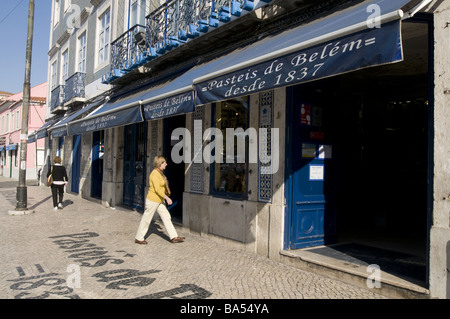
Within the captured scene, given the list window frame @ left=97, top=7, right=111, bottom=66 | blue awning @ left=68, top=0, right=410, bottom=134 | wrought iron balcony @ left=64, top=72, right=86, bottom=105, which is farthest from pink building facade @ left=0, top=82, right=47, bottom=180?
blue awning @ left=68, top=0, right=410, bottom=134

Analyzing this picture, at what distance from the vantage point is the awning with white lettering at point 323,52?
10.5 ft

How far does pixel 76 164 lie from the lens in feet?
51.3

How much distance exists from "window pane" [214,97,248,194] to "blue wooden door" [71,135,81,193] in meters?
9.93

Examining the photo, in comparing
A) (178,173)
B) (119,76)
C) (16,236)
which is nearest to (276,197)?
(178,173)

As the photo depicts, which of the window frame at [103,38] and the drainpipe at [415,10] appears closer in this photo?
the drainpipe at [415,10]

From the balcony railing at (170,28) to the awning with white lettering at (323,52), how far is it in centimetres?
151

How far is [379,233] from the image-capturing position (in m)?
6.90

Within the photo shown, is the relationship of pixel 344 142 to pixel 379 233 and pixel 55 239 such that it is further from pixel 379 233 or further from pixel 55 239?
pixel 55 239

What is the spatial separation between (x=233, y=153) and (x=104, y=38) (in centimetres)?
875

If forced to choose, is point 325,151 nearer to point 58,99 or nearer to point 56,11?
point 58,99

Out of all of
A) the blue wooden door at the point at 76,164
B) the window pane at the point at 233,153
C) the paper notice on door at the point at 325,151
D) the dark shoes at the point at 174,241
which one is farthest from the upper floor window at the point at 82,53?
the paper notice on door at the point at 325,151

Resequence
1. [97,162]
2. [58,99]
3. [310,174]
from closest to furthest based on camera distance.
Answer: [310,174], [97,162], [58,99]

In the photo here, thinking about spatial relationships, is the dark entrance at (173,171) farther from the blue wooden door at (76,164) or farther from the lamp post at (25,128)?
the blue wooden door at (76,164)

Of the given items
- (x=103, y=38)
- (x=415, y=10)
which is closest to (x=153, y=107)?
(x=415, y=10)
